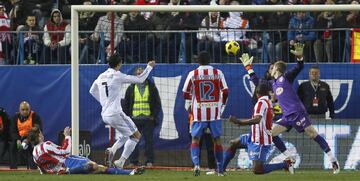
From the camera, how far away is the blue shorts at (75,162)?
Result: 70.9 feet

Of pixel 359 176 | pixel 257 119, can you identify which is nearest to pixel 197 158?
pixel 257 119

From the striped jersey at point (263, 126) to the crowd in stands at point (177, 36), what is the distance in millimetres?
5139

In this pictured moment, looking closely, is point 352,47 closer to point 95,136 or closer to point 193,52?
point 193,52

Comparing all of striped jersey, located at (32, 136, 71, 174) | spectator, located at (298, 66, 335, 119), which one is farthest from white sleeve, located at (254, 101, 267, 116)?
spectator, located at (298, 66, 335, 119)

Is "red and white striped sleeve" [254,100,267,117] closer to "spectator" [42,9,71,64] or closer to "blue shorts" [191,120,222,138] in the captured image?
"blue shorts" [191,120,222,138]

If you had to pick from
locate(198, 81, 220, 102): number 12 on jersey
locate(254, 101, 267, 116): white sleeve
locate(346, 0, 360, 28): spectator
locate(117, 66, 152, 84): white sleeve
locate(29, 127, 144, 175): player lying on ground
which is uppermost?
locate(346, 0, 360, 28): spectator

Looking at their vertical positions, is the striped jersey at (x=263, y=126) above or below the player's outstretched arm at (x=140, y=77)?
below

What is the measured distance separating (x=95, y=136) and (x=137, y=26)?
2.76 meters

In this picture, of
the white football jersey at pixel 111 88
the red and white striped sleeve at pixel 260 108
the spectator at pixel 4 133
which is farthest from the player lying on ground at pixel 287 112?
the spectator at pixel 4 133

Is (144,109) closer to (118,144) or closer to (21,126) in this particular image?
(21,126)

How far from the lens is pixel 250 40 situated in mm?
26141

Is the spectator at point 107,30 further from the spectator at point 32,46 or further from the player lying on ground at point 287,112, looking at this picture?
the player lying on ground at point 287,112

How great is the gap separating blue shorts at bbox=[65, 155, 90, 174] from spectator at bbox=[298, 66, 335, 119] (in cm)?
585

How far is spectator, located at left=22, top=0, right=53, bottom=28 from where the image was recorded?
Result: 28.7m
